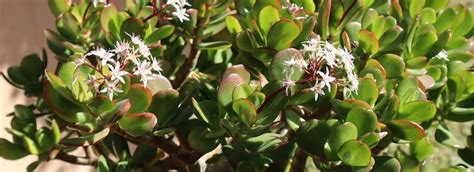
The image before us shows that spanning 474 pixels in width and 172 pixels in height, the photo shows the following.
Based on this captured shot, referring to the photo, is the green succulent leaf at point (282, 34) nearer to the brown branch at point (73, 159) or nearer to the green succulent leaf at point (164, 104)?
the green succulent leaf at point (164, 104)

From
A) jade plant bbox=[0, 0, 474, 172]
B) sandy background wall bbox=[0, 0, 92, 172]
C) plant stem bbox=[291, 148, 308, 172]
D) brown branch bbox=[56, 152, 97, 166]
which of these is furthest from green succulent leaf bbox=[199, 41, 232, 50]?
sandy background wall bbox=[0, 0, 92, 172]

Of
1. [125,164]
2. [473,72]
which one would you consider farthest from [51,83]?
[473,72]

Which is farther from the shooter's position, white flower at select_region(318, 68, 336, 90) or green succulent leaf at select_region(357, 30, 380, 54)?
green succulent leaf at select_region(357, 30, 380, 54)

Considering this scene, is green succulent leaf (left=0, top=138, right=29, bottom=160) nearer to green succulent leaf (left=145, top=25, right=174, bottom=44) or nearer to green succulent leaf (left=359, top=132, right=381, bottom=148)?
green succulent leaf (left=145, top=25, right=174, bottom=44)

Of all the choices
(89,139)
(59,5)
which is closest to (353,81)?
(89,139)

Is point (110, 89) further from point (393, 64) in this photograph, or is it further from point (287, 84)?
point (393, 64)

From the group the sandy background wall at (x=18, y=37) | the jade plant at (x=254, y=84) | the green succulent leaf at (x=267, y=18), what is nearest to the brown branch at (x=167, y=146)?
the jade plant at (x=254, y=84)

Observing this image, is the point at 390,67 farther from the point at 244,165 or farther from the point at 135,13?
the point at 135,13

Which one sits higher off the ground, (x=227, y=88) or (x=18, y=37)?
(x=227, y=88)
